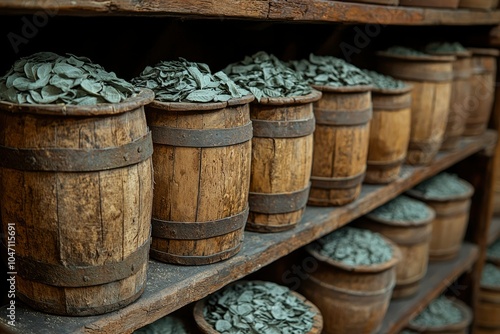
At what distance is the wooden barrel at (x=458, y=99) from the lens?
3.39 metres

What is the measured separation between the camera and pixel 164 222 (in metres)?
1.81

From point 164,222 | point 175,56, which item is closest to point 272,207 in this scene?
point 164,222

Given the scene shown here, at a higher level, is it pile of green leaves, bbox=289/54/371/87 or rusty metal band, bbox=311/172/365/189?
pile of green leaves, bbox=289/54/371/87

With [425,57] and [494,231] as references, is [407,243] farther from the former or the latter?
[494,231]

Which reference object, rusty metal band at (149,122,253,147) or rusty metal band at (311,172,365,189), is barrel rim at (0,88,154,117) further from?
rusty metal band at (311,172,365,189)

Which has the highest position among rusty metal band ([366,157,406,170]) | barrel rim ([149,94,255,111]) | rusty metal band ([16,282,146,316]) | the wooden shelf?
the wooden shelf

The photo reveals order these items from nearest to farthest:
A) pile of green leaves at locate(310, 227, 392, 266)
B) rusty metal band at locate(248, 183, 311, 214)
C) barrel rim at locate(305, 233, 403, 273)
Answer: rusty metal band at locate(248, 183, 311, 214)
barrel rim at locate(305, 233, 403, 273)
pile of green leaves at locate(310, 227, 392, 266)

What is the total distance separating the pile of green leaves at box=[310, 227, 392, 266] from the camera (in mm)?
2732

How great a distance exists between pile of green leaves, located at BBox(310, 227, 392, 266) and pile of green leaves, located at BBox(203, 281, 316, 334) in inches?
16.6

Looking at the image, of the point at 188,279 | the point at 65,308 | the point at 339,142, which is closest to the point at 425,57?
the point at 339,142

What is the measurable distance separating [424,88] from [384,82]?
35 cm

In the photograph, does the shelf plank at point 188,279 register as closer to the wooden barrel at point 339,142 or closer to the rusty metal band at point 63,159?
the wooden barrel at point 339,142

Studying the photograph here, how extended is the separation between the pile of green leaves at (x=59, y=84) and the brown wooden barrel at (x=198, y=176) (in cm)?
20

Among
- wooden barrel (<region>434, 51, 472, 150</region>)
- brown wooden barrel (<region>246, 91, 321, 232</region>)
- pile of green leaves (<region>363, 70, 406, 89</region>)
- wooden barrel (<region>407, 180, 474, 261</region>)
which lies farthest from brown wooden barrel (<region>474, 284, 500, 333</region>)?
brown wooden barrel (<region>246, 91, 321, 232</region>)
